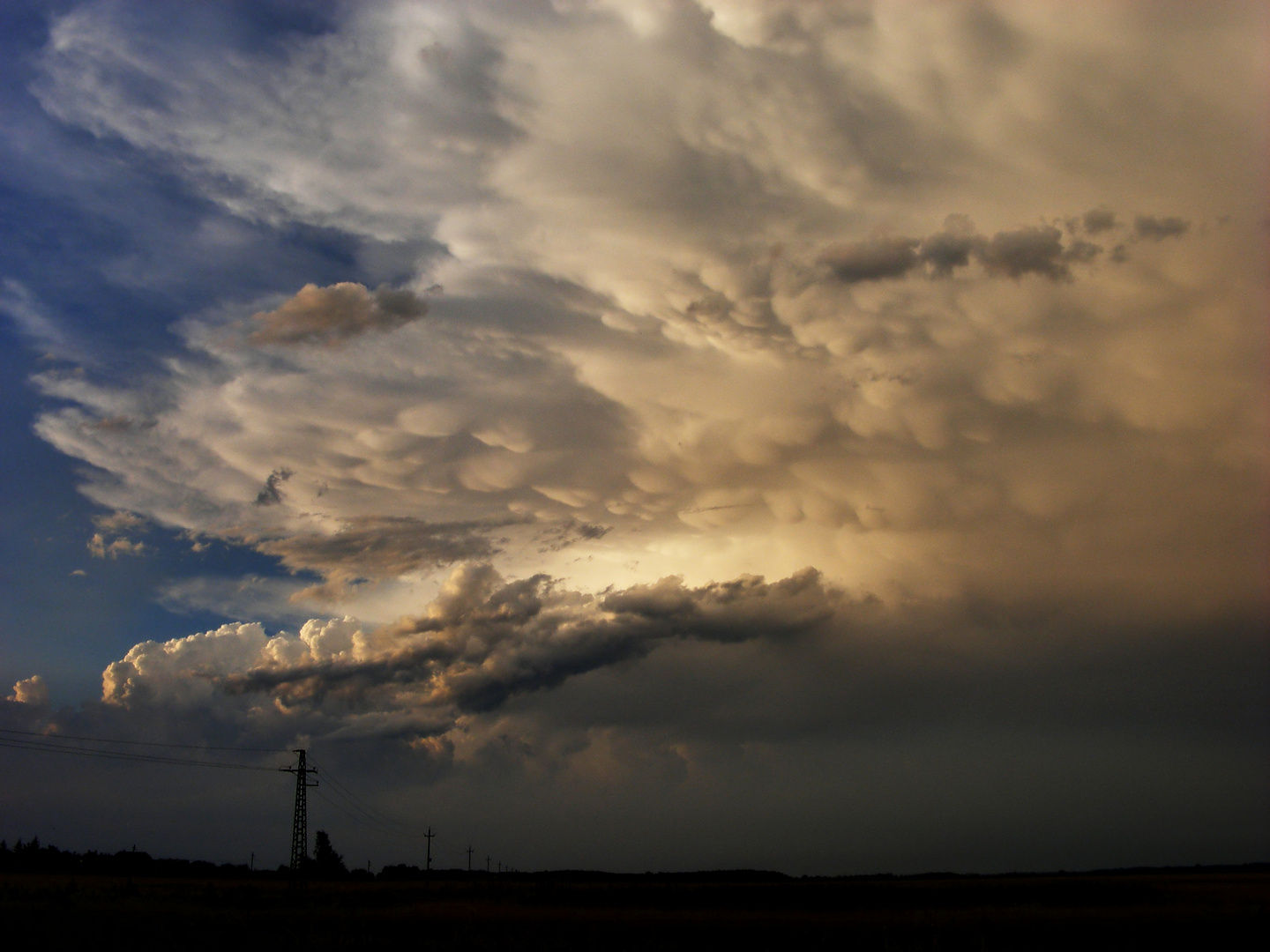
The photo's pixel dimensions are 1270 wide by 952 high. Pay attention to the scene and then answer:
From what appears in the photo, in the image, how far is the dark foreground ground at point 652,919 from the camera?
4781cm

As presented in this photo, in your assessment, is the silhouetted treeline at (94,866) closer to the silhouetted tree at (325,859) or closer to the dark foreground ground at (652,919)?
the silhouetted tree at (325,859)

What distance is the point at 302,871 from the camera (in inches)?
3920

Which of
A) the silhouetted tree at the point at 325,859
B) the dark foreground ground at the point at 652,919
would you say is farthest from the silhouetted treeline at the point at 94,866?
the dark foreground ground at the point at 652,919

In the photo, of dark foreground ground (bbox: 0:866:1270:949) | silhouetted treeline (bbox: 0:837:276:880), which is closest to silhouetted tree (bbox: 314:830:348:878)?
silhouetted treeline (bbox: 0:837:276:880)

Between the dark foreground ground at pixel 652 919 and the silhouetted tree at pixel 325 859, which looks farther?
the silhouetted tree at pixel 325 859

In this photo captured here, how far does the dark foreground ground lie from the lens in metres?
47.8

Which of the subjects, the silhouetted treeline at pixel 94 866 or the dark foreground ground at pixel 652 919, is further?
the silhouetted treeline at pixel 94 866

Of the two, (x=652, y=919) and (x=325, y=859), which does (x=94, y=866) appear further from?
(x=652, y=919)

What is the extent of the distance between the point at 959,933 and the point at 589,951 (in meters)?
35.3

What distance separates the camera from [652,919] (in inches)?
3356

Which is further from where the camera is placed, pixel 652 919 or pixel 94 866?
pixel 94 866

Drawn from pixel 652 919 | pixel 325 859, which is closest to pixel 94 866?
pixel 325 859

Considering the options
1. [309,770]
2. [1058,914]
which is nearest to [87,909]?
[309,770]

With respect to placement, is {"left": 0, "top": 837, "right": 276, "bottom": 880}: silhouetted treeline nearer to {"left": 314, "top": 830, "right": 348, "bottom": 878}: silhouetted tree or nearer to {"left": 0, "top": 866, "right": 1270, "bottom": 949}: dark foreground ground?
{"left": 314, "top": 830, "right": 348, "bottom": 878}: silhouetted tree
